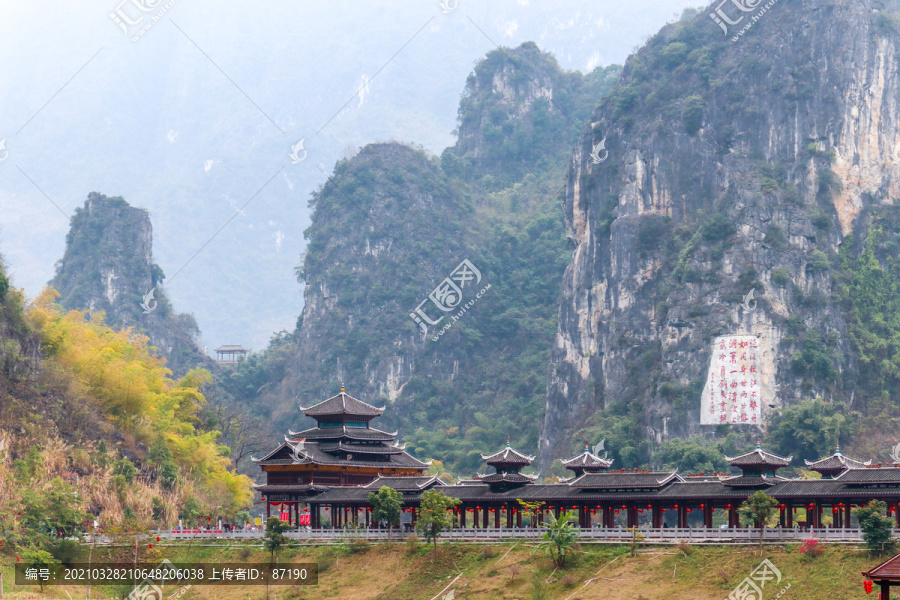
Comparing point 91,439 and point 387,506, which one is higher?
point 91,439

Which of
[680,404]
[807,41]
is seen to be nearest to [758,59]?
[807,41]

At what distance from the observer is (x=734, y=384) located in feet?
345

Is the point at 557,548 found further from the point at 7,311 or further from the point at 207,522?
the point at 7,311

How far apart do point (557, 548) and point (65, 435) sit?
35045 mm

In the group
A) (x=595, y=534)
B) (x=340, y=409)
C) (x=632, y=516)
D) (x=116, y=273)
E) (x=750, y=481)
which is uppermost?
(x=116, y=273)

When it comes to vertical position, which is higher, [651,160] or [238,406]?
[651,160]

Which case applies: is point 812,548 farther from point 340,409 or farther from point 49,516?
point 49,516

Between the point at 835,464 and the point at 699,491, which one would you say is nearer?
the point at 699,491

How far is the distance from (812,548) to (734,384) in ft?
152

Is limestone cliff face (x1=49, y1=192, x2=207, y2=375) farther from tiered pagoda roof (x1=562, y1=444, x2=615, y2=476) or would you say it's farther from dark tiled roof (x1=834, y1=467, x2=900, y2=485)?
dark tiled roof (x1=834, y1=467, x2=900, y2=485)

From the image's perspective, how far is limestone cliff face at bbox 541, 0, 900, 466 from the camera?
109 meters

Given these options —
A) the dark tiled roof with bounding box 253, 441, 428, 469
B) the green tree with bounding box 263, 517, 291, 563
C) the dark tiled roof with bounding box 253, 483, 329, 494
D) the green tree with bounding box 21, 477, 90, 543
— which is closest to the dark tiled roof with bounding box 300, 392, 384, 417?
the dark tiled roof with bounding box 253, 441, 428, 469

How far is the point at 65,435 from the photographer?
272ft

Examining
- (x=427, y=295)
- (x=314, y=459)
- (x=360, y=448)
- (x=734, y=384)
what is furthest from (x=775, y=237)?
(x=427, y=295)
